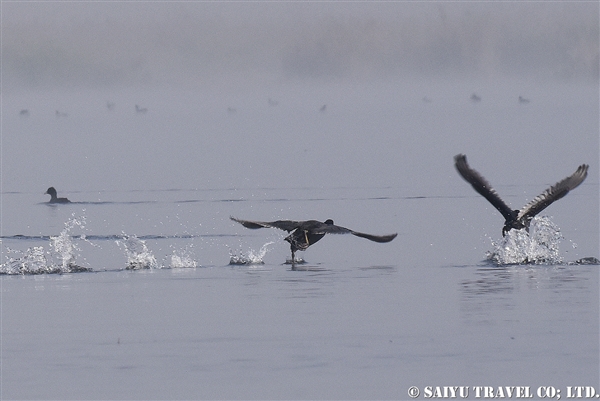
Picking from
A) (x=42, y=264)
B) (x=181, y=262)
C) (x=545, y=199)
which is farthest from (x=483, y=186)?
(x=42, y=264)

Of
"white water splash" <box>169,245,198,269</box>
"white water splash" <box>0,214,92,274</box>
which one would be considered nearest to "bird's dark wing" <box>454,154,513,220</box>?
"white water splash" <box>169,245,198,269</box>

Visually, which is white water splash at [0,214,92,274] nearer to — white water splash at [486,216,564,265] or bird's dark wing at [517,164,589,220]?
white water splash at [486,216,564,265]

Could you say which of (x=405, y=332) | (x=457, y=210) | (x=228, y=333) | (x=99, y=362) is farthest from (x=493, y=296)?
(x=457, y=210)

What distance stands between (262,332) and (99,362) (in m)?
2.45

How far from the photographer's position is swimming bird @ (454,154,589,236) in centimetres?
2405

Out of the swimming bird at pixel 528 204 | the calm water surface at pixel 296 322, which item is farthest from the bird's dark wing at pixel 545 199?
the calm water surface at pixel 296 322

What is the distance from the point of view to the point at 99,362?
13344 millimetres

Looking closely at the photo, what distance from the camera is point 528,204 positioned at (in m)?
23.9

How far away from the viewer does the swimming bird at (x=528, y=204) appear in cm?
2405

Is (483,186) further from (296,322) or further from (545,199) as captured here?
(296,322)

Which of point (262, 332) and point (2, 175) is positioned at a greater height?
point (2, 175)

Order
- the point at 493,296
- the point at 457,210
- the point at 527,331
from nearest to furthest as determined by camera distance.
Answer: the point at 527,331 < the point at 493,296 < the point at 457,210

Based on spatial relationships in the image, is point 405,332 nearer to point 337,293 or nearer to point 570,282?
point 337,293

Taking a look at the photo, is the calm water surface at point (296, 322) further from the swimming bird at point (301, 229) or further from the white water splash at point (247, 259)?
the swimming bird at point (301, 229)
